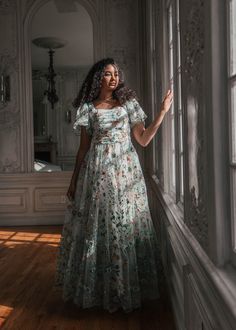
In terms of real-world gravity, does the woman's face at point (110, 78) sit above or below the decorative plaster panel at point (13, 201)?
above

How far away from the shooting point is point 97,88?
2.60m

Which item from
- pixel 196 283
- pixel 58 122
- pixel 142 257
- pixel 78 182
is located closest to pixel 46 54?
pixel 58 122

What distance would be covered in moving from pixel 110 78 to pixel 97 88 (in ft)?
0.34

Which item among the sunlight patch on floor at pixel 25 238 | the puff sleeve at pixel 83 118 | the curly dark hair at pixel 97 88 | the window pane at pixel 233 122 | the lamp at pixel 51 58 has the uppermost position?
the lamp at pixel 51 58

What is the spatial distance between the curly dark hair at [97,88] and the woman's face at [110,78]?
19 mm

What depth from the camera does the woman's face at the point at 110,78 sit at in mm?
2561

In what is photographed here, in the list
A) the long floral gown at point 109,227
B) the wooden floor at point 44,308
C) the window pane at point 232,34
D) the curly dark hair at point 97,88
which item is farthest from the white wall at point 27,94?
the window pane at point 232,34

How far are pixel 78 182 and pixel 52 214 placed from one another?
2653 mm

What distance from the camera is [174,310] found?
2.28 m

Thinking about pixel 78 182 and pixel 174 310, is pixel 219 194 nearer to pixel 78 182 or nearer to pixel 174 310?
pixel 174 310

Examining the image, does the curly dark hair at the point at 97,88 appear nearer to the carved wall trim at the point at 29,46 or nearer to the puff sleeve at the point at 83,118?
the puff sleeve at the point at 83,118

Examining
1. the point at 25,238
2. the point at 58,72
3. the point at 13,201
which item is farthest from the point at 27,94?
the point at 25,238

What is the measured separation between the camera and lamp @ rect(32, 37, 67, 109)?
16.6 feet

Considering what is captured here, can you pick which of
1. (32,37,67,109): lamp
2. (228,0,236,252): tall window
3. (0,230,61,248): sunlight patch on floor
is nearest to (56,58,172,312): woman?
(228,0,236,252): tall window
